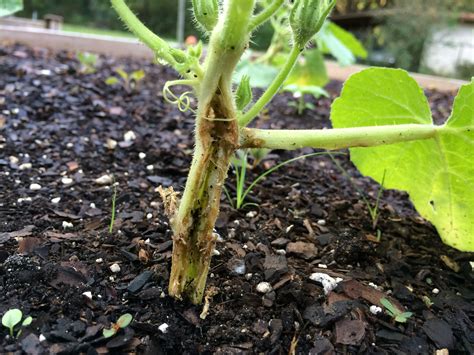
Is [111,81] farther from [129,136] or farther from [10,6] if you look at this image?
[10,6]

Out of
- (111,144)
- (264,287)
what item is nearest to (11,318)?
(264,287)

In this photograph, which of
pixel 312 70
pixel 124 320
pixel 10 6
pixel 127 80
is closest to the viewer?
pixel 124 320

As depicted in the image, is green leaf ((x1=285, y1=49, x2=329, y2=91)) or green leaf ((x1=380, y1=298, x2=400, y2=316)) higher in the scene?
green leaf ((x1=285, y1=49, x2=329, y2=91))

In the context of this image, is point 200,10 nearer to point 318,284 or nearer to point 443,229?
point 318,284

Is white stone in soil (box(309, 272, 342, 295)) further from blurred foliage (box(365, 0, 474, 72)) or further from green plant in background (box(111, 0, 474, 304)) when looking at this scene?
blurred foliage (box(365, 0, 474, 72))

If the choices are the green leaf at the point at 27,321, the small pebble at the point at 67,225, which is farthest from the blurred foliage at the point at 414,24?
the green leaf at the point at 27,321

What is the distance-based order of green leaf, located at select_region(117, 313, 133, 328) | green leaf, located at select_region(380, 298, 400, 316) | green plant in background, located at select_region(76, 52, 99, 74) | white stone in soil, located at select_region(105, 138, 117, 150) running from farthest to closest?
green plant in background, located at select_region(76, 52, 99, 74), white stone in soil, located at select_region(105, 138, 117, 150), green leaf, located at select_region(380, 298, 400, 316), green leaf, located at select_region(117, 313, 133, 328)

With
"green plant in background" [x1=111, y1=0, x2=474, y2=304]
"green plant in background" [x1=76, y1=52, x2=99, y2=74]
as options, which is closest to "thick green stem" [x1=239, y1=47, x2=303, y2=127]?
"green plant in background" [x1=111, y1=0, x2=474, y2=304]
